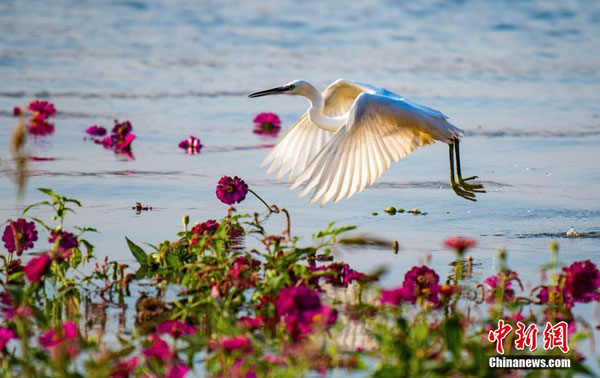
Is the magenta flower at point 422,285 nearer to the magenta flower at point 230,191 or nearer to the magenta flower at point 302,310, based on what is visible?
the magenta flower at point 302,310

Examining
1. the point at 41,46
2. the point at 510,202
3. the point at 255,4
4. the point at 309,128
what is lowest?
the point at 510,202

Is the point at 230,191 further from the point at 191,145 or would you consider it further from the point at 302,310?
the point at 191,145

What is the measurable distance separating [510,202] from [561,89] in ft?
16.5

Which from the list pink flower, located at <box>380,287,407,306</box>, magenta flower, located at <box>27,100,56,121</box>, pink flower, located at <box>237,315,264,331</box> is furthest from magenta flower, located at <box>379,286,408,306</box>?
magenta flower, located at <box>27,100,56,121</box>

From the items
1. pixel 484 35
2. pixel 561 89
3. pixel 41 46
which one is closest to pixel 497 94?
pixel 561 89

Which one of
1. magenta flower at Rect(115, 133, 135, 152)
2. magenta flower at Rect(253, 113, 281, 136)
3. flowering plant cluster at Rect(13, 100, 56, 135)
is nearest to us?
magenta flower at Rect(115, 133, 135, 152)

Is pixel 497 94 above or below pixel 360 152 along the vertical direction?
above

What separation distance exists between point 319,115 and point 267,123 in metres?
2.95

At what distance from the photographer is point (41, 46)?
1319cm

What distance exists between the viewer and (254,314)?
4.03 meters

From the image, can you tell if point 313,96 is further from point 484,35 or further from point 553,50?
point 484,35

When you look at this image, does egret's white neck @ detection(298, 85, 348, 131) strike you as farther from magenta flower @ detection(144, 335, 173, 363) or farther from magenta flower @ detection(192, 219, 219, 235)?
magenta flower @ detection(144, 335, 173, 363)

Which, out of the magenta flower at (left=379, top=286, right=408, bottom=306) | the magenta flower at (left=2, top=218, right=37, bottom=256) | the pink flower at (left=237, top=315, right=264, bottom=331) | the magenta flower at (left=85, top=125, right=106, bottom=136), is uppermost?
the magenta flower at (left=85, top=125, right=106, bottom=136)

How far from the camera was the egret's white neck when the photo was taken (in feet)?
19.4
